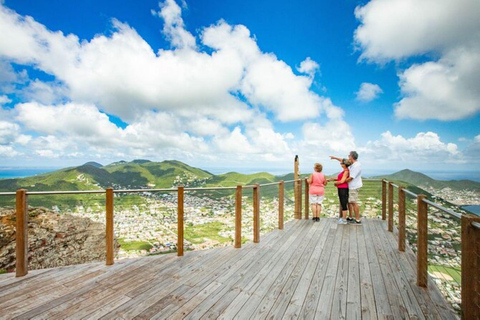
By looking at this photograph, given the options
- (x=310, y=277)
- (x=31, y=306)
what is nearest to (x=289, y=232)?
(x=310, y=277)

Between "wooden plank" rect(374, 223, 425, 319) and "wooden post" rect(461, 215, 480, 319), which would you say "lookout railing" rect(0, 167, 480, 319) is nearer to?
"wooden post" rect(461, 215, 480, 319)

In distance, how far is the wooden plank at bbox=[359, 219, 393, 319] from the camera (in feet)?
6.64

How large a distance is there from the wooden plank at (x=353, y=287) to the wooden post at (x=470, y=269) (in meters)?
0.80

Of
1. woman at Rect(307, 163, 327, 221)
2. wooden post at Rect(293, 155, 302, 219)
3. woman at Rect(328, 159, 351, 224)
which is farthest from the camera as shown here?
wooden post at Rect(293, 155, 302, 219)

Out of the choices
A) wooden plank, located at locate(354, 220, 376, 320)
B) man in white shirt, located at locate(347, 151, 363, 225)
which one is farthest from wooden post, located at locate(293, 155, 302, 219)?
wooden plank, located at locate(354, 220, 376, 320)

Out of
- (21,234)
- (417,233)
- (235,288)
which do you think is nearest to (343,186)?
(417,233)

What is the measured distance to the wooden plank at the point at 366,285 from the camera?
2.01 meters

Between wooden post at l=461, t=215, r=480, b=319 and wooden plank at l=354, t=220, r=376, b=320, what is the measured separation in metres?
0.64

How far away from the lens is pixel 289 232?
16.6 ft

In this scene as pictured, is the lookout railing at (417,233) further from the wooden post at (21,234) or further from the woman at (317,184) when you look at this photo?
the woman at (317,184)

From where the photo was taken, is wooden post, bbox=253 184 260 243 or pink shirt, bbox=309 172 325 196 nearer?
wooden post, bbox=253 184 260 243

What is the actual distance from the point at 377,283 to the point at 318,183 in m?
3.48

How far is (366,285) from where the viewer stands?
2.56 m

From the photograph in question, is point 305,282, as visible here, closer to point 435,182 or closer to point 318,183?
point 318,183
